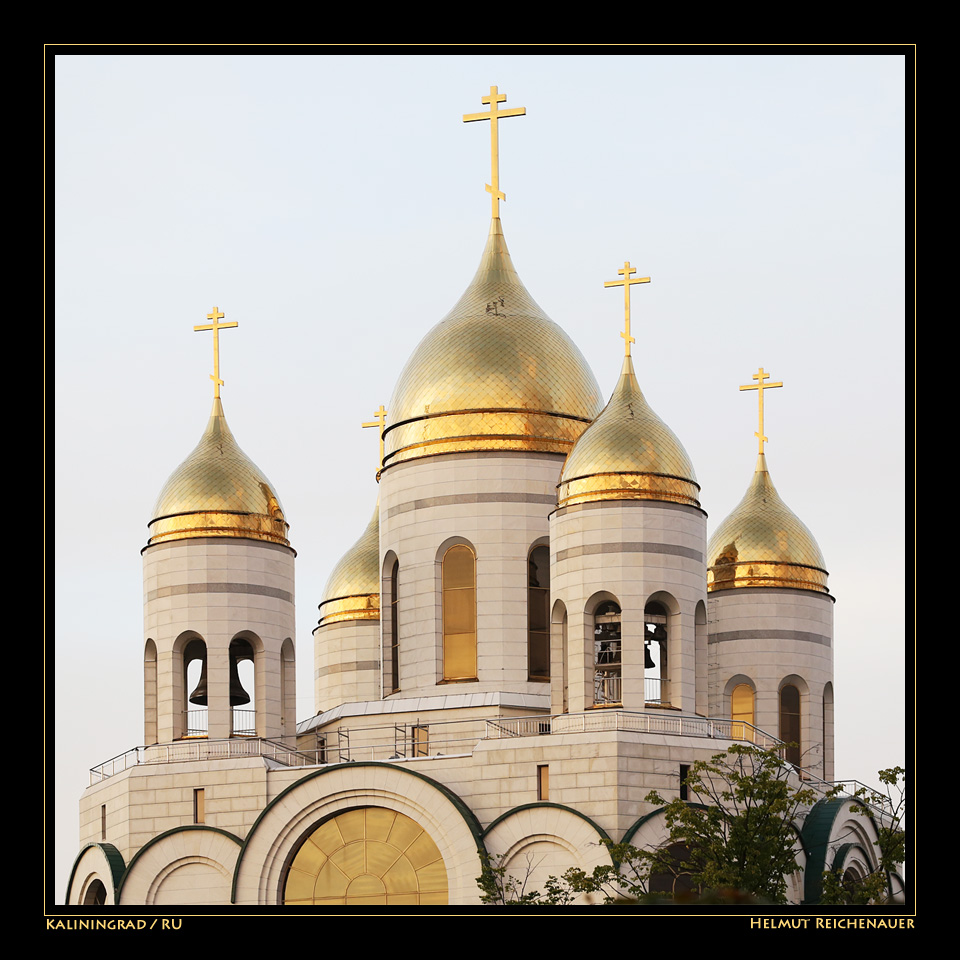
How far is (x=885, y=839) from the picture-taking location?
42500 millimetres

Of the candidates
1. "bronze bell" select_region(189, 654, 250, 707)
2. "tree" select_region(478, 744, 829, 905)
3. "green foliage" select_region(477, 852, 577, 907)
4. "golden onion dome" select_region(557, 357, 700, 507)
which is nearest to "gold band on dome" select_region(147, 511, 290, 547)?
"bronze bell" select_region(189, 654, 250, 707)

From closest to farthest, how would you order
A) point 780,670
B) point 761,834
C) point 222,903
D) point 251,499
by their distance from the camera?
point 761,834
point 222,903
point 251,499
point 780,670

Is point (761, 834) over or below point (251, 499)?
below

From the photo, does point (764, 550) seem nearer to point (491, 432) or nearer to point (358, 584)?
point (491, 432)

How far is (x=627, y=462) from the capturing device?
138 feet

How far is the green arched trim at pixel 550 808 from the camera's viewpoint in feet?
129

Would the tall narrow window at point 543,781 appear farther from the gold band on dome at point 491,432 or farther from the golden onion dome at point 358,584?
the golden onion dome at point 358,584

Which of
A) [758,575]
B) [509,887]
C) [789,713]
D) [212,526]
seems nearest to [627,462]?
[509,887]

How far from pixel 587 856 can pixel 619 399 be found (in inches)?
330

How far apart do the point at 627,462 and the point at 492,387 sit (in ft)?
15.3

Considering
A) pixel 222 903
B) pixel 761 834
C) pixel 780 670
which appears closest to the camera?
pixel 761 834
